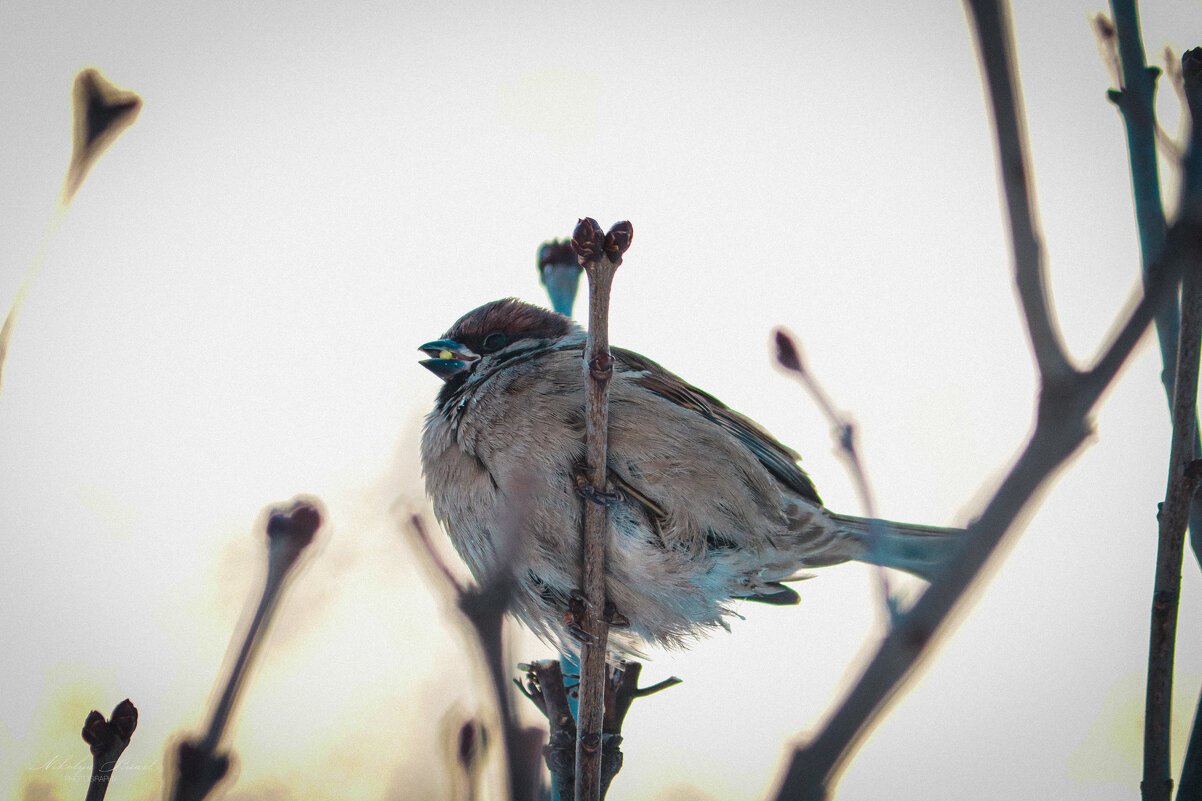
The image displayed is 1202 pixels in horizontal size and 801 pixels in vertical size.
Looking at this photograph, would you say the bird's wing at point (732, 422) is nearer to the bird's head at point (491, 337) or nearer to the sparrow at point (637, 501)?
the sparrow at point (637, 501)

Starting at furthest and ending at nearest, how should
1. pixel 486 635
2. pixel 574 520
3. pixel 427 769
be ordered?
pixel 427 769
pixel 574 520
pixel 486 635

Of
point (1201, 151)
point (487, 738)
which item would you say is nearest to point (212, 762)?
point (487, 738)

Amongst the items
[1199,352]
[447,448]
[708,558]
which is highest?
[1199,352]

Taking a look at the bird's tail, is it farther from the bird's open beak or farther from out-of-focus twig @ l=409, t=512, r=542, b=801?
the bird's open beak

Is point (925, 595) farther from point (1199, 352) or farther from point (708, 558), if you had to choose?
point (708, 558)

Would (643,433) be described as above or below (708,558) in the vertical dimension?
above

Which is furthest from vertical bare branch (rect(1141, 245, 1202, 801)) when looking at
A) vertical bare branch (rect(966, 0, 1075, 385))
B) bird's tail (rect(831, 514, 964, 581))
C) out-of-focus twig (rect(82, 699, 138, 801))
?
out-of-focus twig (rect(82, 699, 138, 801))

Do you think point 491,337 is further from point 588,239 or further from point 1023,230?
point 1023,230

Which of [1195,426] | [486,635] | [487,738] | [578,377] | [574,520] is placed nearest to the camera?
[486,635]
